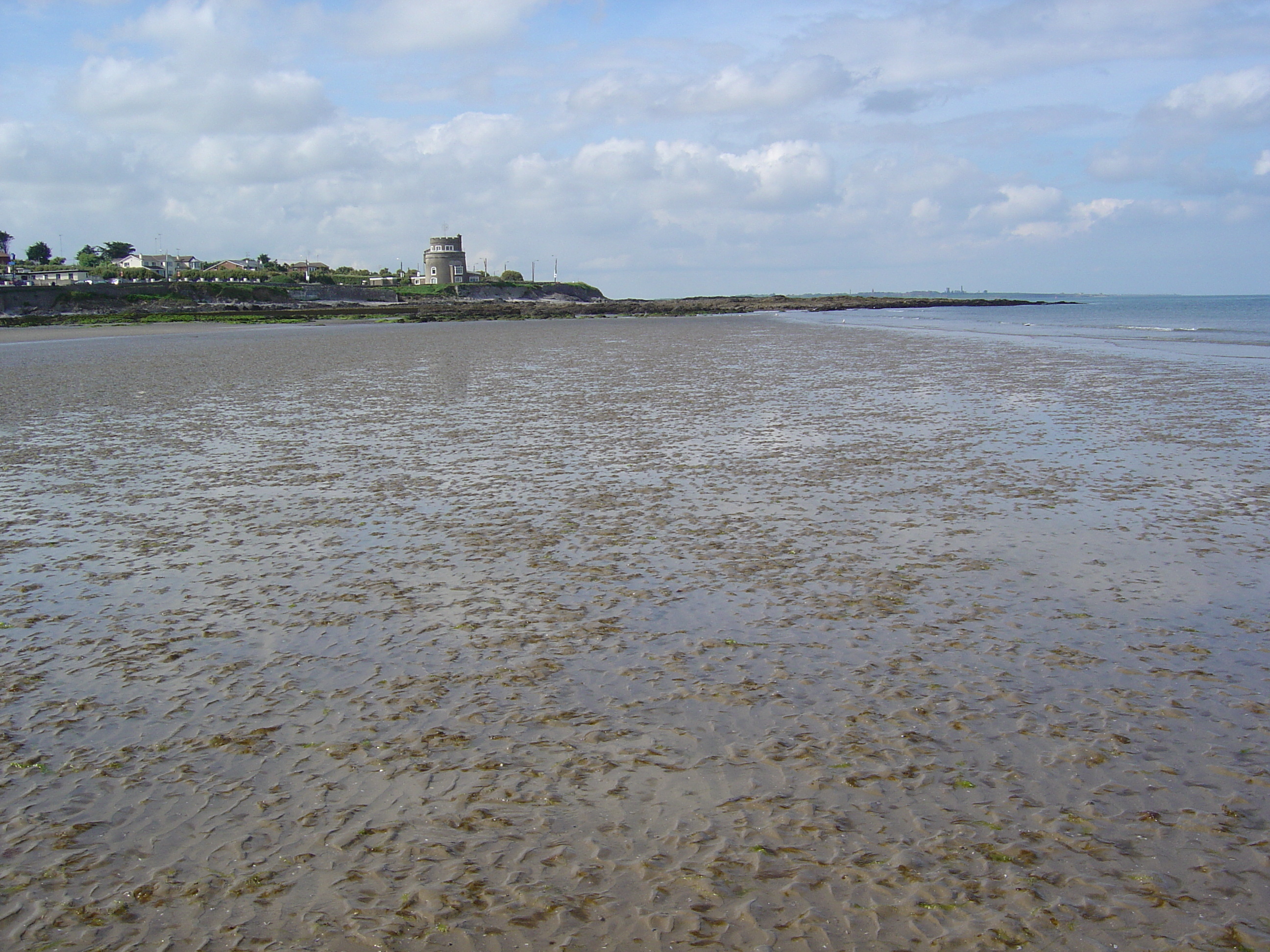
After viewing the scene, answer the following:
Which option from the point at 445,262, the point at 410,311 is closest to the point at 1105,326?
the point at 410,311

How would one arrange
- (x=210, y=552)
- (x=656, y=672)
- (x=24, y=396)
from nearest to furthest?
1. (x=656, y=672)
2. (x=210, y=552)
3. (x=24, y=396)

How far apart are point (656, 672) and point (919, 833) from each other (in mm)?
2601

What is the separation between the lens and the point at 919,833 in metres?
5.09

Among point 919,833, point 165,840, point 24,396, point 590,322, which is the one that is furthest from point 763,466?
point 590,322

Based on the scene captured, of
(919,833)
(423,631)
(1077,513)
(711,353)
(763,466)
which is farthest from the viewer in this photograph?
(711,353)

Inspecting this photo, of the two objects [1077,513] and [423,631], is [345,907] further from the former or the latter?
[1077,513]

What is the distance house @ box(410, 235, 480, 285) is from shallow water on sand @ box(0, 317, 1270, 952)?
550 feet

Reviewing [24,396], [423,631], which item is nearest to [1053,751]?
[423,631]

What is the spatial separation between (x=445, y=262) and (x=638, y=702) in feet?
592

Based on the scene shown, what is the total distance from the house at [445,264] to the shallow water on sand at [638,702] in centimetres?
16770

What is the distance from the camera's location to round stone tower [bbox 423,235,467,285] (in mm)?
177375

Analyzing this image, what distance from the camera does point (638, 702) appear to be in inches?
265

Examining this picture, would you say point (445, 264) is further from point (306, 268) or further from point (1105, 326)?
point (1105, 326)

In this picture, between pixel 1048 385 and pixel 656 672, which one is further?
pixel 1048 385
